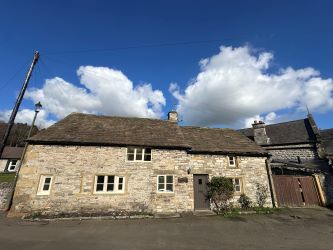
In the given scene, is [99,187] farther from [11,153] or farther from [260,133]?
[11,153]

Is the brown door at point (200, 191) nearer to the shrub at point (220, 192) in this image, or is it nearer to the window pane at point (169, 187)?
the shrub at point (220, 192)

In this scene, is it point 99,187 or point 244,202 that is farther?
point 244,202

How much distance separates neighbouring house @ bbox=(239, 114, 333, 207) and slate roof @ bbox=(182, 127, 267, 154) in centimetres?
316

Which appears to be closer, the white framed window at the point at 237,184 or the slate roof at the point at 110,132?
the slate roof at the point at 110,132

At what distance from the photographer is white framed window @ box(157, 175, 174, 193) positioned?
13.0m

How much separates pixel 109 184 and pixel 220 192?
7.79m

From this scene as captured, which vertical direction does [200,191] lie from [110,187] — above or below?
below

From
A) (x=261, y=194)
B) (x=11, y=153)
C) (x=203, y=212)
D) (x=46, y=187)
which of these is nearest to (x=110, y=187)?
(x=46, y=187)

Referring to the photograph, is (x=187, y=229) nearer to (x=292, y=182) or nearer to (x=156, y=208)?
(x=156, y=208)

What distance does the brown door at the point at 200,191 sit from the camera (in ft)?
44.0

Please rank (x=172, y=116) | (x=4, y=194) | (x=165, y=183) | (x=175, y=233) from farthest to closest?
(x=172, y=116), (x=165, y=183), (x=4, y=194), (x=175, y=233)

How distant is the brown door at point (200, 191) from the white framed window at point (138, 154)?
3833mm

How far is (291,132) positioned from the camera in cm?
2394

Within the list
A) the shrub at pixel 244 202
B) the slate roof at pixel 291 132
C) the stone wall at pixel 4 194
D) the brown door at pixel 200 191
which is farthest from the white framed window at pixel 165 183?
the slate roof at pixel 291 132
